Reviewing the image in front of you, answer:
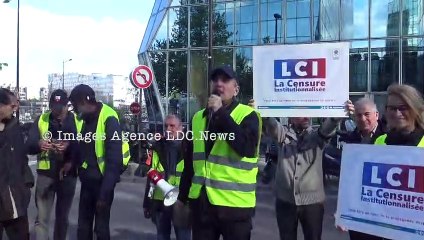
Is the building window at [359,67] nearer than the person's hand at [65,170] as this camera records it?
No

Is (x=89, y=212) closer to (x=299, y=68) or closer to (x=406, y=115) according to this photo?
(x=299, y=68)

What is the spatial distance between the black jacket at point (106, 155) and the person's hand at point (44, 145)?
58 centimetres

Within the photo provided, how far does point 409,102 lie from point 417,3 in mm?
17676

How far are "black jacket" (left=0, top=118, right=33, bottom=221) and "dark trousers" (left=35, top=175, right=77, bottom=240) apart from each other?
3.44ft

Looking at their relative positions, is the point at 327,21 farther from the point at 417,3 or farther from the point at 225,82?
the point at 225,82

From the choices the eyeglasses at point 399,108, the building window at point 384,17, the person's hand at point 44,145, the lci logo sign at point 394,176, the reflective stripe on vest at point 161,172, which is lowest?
the reflective stripe on vest at point 161,172

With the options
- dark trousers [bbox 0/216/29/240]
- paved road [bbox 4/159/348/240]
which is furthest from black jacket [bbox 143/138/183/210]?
paved road [bbox 4/159/348/240]

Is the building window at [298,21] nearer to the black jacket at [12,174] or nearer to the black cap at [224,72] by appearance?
the black jacket at [12,174]

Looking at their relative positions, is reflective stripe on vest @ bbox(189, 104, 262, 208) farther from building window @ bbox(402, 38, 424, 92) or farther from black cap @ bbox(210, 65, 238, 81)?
building window @ bbox(402, 38, 424, 92)

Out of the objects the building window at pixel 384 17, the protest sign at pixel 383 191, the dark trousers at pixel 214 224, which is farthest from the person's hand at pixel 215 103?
the building window at pixel 384 17

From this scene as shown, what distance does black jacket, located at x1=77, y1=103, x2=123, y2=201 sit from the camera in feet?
17.1

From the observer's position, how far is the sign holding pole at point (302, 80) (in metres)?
4.88

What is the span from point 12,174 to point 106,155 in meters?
0.84

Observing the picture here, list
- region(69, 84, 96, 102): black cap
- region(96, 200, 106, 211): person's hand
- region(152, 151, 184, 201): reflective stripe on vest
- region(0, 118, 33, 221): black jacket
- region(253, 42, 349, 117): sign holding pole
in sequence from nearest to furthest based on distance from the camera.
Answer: region(253, 42, 349, 117): sign holding pole < region(0, 118, 33, 221): black jacket < region(96, 200, 106, 211): person's hand < region(69, 84, 96, 102): black cap < region(152, 151, 184, 201): reflective stripe on vest
